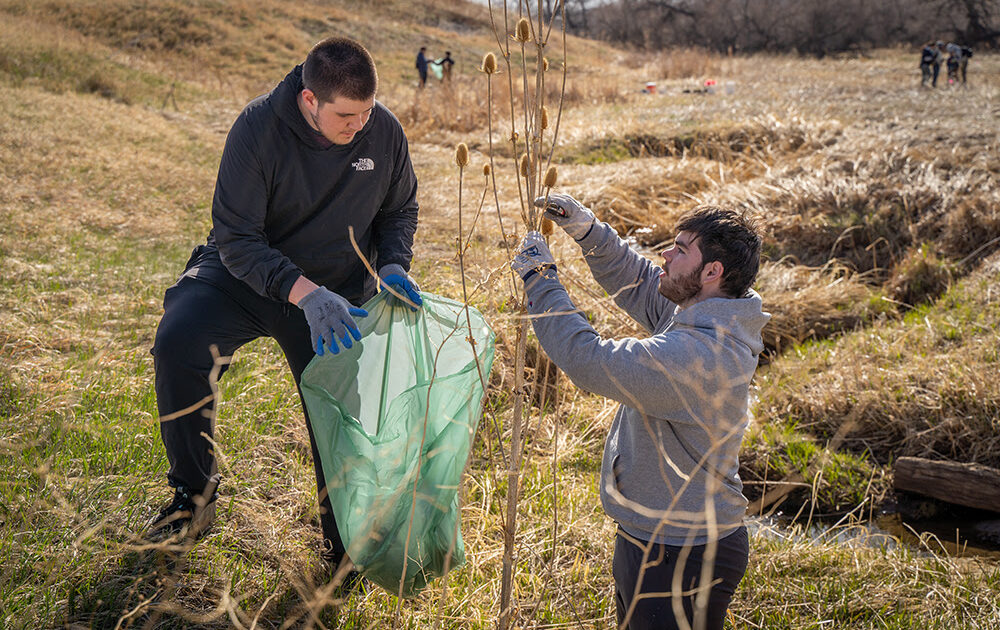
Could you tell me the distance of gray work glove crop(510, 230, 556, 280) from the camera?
5.50 feet

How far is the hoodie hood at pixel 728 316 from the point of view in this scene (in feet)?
5.66

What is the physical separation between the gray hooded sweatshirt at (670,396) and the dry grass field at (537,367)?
0.49 ft

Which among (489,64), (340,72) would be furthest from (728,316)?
(340,72)

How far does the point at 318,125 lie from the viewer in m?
2.18

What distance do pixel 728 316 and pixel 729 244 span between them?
0.18m

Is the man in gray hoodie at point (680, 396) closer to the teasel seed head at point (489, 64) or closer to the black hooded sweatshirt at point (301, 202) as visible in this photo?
the teasel seed head at point (489, 64)

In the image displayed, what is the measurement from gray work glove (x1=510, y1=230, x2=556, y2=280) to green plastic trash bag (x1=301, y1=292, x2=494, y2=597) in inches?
11.2

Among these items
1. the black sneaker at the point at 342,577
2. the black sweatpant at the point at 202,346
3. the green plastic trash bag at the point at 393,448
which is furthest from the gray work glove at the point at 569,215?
the black sneaker at the point at 342,577

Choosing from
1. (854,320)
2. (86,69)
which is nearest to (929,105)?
(854,320)

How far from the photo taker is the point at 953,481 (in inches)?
137

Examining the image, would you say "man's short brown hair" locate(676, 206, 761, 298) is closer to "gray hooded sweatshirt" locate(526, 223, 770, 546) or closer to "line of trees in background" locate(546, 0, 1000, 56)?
"gray hooded sweatshirt" locate(526, 223, 770, 546)

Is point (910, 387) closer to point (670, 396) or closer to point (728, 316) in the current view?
point (728, 316)

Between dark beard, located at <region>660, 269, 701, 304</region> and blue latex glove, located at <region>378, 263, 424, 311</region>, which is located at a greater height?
dark beard, located at <region>660, 269, 701, 304</region>

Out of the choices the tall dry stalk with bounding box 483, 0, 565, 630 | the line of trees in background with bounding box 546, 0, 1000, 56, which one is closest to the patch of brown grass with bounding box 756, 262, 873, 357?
the tall dry stalk with bounding box 483, 0, 565, 630
